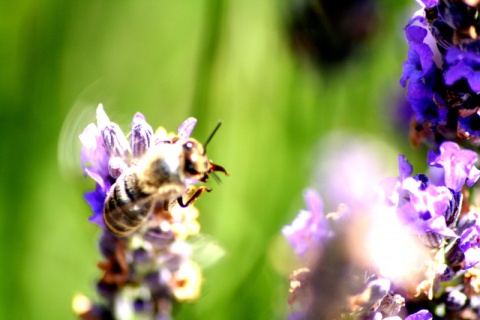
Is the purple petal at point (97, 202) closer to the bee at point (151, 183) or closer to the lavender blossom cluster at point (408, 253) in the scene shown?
the bee at point (151, 183)

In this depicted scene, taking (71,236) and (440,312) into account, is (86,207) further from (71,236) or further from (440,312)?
(440,312)

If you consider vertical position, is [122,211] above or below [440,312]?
above

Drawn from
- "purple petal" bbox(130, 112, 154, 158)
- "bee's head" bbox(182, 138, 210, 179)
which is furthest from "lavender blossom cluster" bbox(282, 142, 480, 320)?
"purple petal" bbox(130, 112, 154, 158)

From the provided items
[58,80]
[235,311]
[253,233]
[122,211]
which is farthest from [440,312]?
[58,80]

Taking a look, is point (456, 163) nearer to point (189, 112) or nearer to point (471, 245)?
point (471, 245)

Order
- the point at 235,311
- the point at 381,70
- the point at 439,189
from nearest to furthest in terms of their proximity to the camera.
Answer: the point at 439,189 < the point at 235,311 < the point at 381,70

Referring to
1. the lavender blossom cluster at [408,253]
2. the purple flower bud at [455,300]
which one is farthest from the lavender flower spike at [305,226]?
the purple flower bud at [455,300]
